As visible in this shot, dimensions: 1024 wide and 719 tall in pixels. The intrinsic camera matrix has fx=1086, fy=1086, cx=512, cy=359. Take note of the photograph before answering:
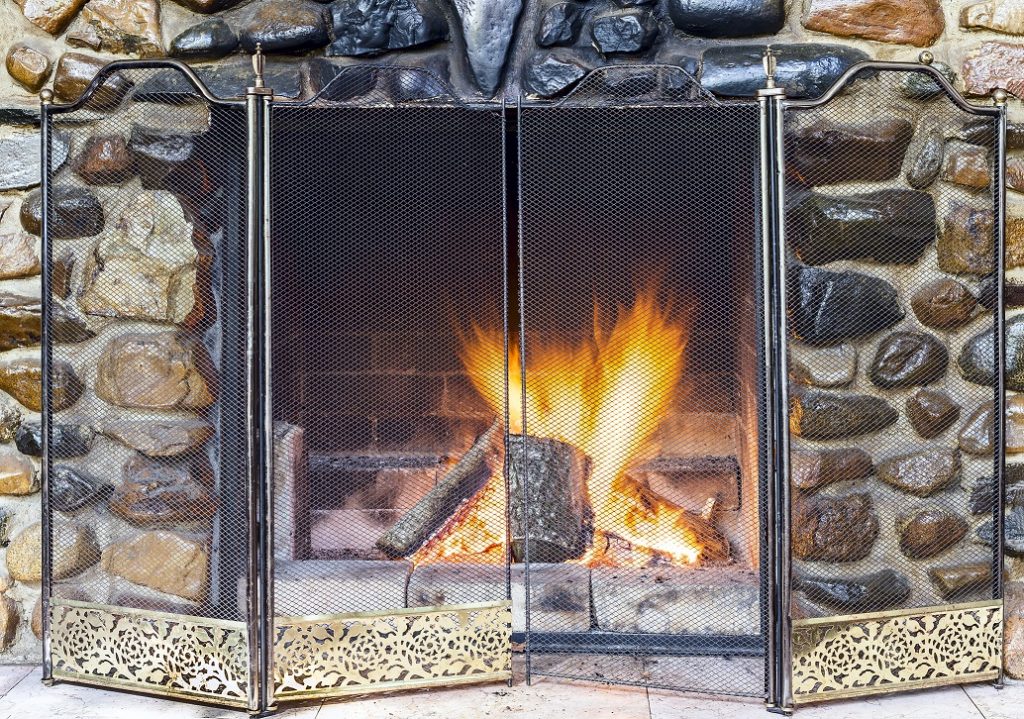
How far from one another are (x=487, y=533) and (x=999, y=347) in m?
1.24

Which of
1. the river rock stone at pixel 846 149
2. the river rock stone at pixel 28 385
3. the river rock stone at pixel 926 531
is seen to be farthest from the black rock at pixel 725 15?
the river rock stone at pixel 28 385

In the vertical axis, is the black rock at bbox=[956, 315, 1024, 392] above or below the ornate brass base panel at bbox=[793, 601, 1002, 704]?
above

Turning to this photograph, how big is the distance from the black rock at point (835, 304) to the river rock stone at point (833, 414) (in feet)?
0.41

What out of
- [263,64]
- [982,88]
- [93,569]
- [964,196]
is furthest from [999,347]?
[93,569]

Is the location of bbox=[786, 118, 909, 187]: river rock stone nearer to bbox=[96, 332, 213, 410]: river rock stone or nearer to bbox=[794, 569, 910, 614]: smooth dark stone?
bbox=[794, 569, 910, 614]: smooth dark stone

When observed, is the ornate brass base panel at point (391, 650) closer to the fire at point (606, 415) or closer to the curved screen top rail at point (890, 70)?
the fire at point (606, 415)

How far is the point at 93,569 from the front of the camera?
96.6 inches

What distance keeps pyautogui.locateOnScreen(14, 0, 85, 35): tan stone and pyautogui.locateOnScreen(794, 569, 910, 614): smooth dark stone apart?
2015mm

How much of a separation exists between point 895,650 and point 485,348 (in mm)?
1124

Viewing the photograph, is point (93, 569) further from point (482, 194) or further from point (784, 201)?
point (784, 201)

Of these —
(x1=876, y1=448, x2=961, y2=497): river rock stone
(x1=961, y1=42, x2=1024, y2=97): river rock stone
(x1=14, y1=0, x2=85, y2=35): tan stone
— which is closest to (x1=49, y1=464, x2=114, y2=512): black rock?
(x1=14, y1=0, x2=85, y2=35): tan stone

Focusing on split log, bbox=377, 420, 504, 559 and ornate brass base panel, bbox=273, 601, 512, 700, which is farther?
split log, bbox=377, 420, 504, 559

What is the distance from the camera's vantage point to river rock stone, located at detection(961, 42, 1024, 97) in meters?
2.36

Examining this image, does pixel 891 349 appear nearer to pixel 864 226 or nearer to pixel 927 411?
pixel 927 411
